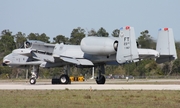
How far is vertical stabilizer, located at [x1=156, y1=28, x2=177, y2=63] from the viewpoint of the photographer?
1885 inches

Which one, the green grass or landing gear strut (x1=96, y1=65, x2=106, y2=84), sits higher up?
landing gear strut (x1=96, y1=65, x2=106, y2=84)

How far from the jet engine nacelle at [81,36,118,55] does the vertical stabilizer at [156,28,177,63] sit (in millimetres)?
5149

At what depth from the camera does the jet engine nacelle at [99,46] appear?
46.1 metres

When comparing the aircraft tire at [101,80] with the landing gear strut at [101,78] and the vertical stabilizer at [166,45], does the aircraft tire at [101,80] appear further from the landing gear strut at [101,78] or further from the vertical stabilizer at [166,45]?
the vertical stabilizer at [166,45]

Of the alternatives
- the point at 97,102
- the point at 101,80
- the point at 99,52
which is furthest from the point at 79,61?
the point at 97,102

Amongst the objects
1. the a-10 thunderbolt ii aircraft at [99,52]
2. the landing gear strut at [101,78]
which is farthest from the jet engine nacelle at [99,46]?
the landing gear strut at [101,78]

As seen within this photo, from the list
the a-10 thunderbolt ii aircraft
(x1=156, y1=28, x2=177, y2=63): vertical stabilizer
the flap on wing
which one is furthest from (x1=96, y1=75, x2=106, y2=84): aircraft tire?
(x1=156, y1=28, x2=177, y2=63): vertical stabilizer

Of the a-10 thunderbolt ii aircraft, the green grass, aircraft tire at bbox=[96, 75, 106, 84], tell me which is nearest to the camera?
the green grass

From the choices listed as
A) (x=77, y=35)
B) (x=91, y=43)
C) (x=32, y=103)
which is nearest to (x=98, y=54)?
(x=91, y=43)

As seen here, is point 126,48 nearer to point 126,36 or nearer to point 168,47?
point 126,36

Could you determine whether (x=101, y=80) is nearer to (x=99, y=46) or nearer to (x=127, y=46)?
(x=99, y=46)

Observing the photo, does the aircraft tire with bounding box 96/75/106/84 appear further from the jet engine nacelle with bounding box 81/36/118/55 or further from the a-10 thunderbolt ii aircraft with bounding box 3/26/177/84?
the jet engine nacelle with bounding box 81/36/118/55

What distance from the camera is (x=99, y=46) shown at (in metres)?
46.5

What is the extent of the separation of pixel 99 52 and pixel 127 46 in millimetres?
3465
